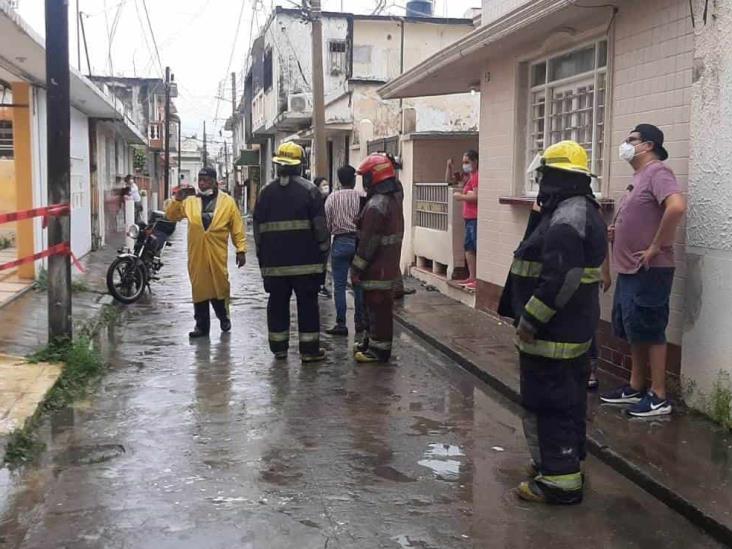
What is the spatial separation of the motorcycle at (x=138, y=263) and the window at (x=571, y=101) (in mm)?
5520

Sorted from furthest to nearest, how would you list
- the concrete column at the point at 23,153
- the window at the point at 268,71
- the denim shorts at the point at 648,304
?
the window at the point at 268,71, the concrete column at the point at 23,153, the denim shorts at the point at 648,304

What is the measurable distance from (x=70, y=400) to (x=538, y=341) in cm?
384

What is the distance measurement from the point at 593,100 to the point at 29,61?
6.81m

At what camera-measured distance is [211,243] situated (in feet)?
28.9

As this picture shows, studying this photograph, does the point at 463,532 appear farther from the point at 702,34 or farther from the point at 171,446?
the point at 702,34

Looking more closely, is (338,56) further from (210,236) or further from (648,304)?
(648,304)

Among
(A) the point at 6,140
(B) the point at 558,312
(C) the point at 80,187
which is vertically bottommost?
(B) the point at 558,312

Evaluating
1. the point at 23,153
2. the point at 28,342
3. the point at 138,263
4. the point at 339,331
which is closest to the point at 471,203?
the point at 339,331

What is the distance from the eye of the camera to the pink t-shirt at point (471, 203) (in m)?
11.1

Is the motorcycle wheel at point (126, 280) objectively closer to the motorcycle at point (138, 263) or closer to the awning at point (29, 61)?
the motorcycle at point (138, 263)

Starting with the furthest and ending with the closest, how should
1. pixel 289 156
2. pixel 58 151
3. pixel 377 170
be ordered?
pixel 289 156
pixel 377 170
pixel 58 151

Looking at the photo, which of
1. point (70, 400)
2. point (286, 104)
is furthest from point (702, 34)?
point (286, 104)

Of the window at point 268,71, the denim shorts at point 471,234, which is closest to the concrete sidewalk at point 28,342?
the denim shorts at point 471,234

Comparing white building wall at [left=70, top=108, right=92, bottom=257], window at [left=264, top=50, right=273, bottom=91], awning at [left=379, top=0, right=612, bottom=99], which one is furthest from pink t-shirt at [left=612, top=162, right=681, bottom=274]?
window at [left=264, top=50, right=273, bottom=91]
